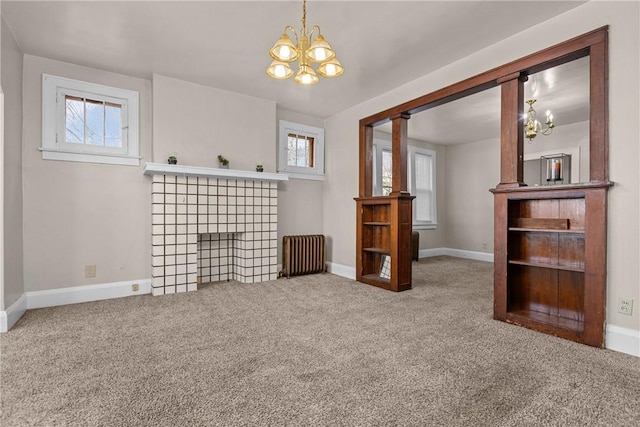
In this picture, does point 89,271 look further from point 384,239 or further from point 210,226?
point 384,239

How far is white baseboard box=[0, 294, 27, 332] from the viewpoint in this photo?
2494 mm

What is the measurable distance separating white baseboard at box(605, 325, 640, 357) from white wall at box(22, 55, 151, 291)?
4.41m

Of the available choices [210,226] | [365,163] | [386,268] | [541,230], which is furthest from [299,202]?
[541,230]

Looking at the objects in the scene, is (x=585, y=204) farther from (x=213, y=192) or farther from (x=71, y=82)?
(x=71, y=82)

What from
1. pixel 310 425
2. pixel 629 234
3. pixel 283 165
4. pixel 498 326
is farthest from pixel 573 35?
pixel 283 165

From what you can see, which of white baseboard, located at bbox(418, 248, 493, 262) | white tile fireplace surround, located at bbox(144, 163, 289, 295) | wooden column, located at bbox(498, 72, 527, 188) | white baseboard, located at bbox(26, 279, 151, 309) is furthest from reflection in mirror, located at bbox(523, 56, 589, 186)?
white baseboard, located at bbox(26, 279, 151, 309)

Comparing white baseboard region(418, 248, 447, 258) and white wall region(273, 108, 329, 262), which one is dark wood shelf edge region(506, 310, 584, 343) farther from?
white baseboard region(418, 248, 447, 258)

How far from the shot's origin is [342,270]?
15.8 ft

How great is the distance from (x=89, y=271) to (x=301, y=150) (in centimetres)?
326

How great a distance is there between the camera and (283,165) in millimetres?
4895

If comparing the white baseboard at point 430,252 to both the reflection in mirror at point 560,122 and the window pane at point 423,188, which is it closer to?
the window pane at point 423,188

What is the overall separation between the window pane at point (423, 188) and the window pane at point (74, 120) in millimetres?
5848

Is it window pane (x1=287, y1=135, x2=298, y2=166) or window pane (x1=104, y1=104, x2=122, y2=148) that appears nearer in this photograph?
window pane (x1=104, y1=104, x2=122, y2=148)

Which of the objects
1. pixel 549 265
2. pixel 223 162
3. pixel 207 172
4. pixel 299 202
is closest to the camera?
pixel 549 265
